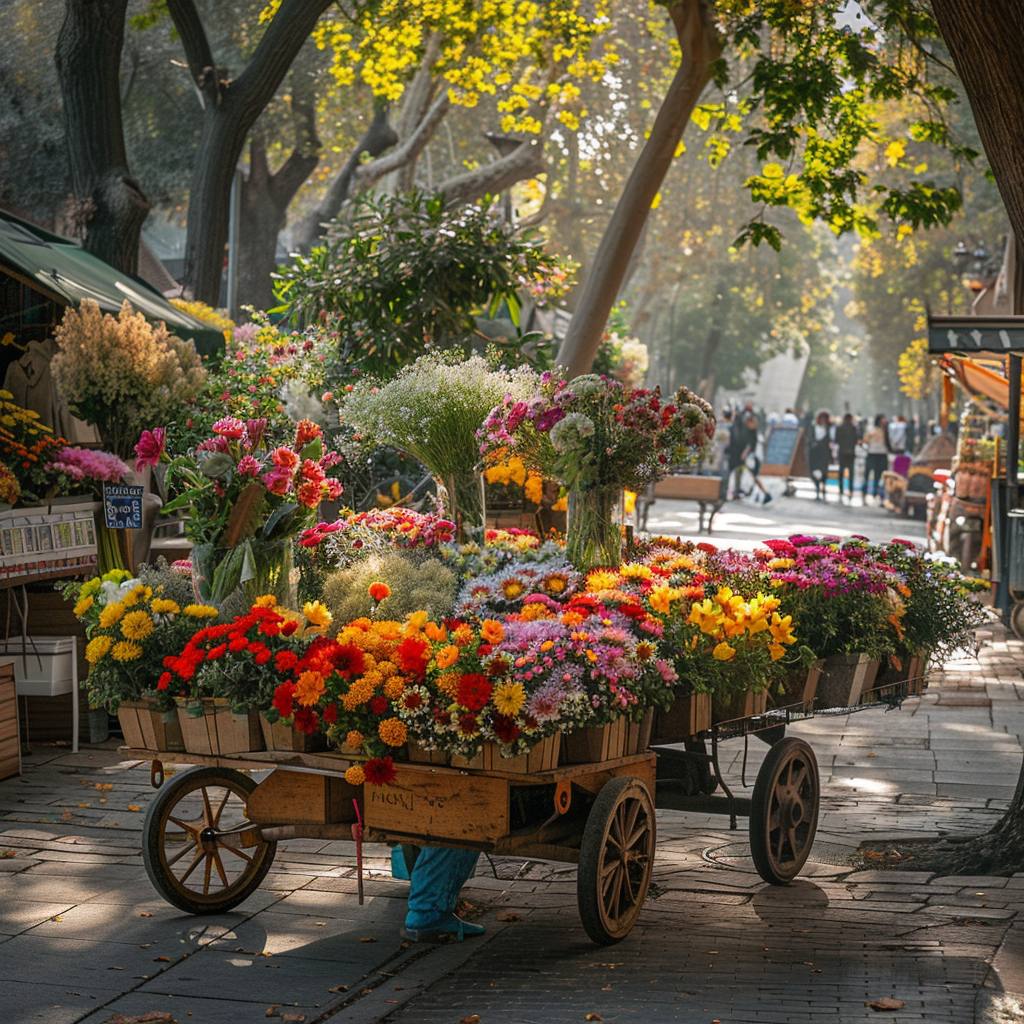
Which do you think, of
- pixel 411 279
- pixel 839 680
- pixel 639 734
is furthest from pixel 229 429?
pixel 411 279

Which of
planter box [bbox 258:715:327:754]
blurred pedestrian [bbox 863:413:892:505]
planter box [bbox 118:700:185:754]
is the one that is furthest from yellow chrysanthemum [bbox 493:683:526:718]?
blurred pedestrian [bbox 863:413:892:505]

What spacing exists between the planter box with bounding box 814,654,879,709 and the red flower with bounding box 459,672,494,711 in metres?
2.11

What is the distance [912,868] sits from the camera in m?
6.17

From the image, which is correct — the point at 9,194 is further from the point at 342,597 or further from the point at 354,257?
the point at 342,597

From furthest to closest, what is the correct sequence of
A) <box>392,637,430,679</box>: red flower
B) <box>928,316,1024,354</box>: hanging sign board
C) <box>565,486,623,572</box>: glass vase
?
<box>928,316,1024,354</box>: hanging sign board → <box>565,486,623,572</box>: glass vase → <box>392,637,430,679</box>: red flower

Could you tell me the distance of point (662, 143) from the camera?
1292 cm

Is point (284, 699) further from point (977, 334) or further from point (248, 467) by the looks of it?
point (977, 334)

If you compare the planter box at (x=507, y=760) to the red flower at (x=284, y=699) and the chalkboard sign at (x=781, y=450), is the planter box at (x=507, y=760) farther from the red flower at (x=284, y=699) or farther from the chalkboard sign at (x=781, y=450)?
the chalkboard sign at (x=781, y=450)

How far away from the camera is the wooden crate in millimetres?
7645

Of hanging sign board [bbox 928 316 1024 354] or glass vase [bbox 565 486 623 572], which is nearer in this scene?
glass vase [bbox 565 486 623 572]

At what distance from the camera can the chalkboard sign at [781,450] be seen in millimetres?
35781

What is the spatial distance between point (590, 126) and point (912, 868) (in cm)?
2800

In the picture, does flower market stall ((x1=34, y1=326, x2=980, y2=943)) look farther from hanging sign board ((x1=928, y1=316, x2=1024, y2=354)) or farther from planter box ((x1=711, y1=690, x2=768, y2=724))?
hanging sign board ((x1=928, y1=316, x2=1024, y2=354))

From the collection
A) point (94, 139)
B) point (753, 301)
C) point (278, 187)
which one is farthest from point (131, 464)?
point (753, 301)
